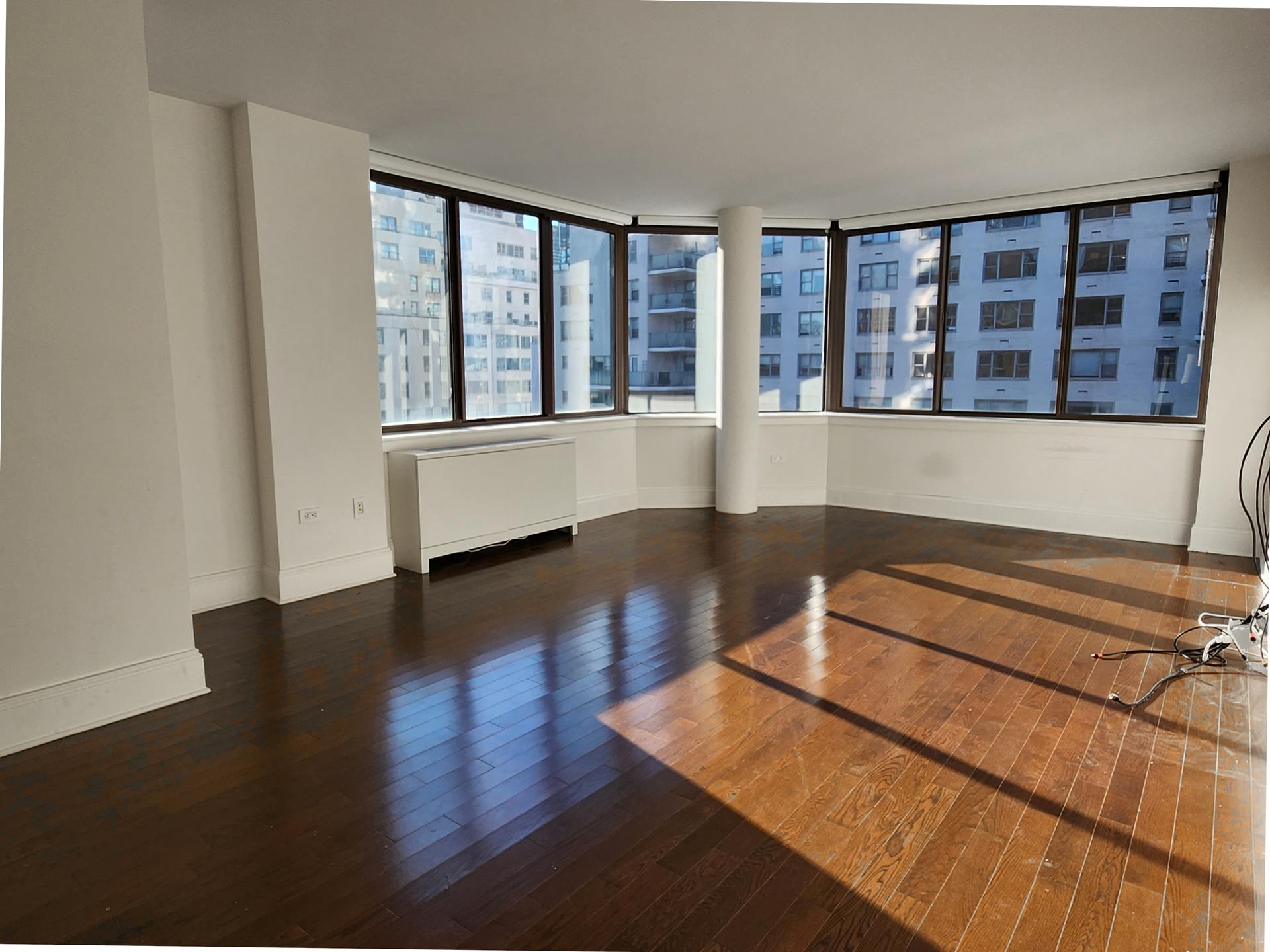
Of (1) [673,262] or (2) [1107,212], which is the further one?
(1) [673,262]

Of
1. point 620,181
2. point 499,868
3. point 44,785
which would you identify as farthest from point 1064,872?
point 620,181

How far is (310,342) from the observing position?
173 inches

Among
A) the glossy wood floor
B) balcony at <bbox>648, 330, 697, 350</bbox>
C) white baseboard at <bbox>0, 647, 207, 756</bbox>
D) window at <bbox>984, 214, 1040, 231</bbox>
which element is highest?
window at <bbox>984, 214, 1040, 231</bbox>

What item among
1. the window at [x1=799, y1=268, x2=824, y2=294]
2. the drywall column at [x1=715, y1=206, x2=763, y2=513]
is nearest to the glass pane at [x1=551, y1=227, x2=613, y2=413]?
the drywall column at [x1=715, y1=206, x2=763, y2=513]

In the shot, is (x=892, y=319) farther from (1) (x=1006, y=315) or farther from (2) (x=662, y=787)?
(2) (x=662, y=787)

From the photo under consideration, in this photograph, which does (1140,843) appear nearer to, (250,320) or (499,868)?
(499,868)

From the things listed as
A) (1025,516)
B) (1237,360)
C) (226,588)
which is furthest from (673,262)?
(226,588)

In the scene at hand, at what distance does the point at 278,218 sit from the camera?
166 inches

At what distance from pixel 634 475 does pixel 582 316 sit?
5.09 ft

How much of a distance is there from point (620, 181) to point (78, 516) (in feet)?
13.8

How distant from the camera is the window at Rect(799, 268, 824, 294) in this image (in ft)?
23.8

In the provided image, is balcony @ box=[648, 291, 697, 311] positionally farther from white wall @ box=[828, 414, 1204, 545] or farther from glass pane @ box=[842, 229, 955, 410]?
white wall @ box=[828, 414, 1204, 545]

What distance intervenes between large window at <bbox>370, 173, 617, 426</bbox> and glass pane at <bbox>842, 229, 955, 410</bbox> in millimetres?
2283

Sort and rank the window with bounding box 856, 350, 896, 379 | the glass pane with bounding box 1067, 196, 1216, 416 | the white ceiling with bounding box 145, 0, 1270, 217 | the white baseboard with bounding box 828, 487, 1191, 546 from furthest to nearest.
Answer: the window with bounding box 856, 350, 896, 379 < the white baseboard with bounding box 828, 487, 1191, 546 < the glass pane with bounding box 1067, 196, 1216, 416 < the white ceiling with bounding box 145, 0, 1270, 217
